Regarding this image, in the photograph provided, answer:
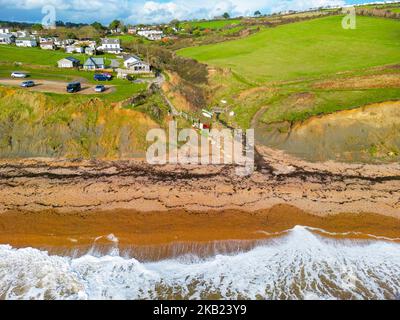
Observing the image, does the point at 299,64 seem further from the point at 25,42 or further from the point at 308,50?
the point at 25,42

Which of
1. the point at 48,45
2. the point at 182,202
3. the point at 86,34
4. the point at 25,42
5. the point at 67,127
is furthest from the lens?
the point at 86,34

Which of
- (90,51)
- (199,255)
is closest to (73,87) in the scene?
(199,255)

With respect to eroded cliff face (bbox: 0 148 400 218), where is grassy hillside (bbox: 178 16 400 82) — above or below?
above

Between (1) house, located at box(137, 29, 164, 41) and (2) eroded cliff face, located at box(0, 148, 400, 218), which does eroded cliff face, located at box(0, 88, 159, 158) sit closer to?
(2) eroded cliff face, located at box(0, 148, 400, 218)

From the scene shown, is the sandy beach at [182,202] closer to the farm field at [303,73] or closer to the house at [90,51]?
the farm field at [303,73]

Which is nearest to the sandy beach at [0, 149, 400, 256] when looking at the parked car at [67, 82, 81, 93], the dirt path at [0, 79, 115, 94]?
the parked car at [67, 82, 81, 93]

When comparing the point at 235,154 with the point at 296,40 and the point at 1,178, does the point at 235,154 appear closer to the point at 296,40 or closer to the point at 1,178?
the point at 1,178
